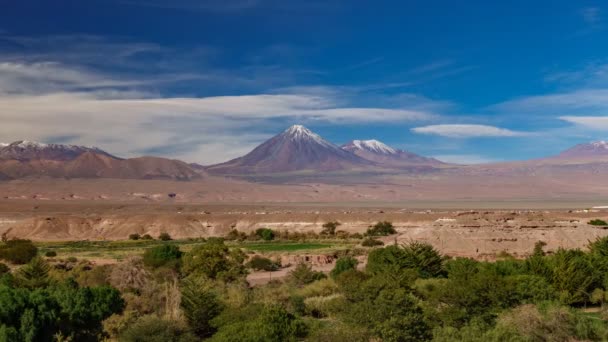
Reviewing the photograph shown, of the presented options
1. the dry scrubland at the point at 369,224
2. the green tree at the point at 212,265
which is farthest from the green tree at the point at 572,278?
A: the dry scrubland at the point at 369,224

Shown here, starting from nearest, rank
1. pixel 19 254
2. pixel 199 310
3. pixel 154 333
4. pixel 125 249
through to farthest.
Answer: pixel 154 333, pixel 199 310, pixel 19 254, pixel 125 249

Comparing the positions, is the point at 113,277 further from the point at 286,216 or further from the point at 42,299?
the point at 286,216

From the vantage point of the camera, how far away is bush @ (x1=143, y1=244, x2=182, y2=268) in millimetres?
38781

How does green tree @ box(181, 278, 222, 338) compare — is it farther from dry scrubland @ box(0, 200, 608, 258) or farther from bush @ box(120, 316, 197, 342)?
dry scrubland @ box(0, 200, 608, 258)

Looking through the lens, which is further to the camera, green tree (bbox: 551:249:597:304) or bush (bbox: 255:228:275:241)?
bush (bbox: 255:228:275:241)

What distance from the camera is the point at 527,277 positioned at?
948 inches

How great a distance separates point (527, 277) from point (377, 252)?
12.0 m

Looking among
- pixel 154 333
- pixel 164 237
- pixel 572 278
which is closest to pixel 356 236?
pixel 164 237

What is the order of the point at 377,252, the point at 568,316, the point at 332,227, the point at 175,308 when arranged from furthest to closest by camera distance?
the point at 332,227 → the point at 377,252 → the point at 175,308 → the point at 568,316

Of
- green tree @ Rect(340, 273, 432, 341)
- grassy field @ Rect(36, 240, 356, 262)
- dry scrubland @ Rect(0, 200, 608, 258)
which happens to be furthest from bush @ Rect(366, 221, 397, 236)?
green tree @ Rect(340, 273, 432, 341)

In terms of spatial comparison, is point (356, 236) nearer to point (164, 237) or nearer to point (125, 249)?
point (164, 237)

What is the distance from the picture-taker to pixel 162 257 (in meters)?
40.6

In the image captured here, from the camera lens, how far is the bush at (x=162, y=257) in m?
38.8

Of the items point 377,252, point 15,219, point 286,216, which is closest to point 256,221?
point 286,216
